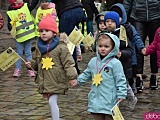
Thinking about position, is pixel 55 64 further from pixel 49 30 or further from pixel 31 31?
pixel 31 31

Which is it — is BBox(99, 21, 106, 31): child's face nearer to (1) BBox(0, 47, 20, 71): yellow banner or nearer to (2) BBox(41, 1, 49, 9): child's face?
(1) BBox(0, 47, 20, 71): yellow banner

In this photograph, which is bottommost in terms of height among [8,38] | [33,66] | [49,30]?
[8,38]

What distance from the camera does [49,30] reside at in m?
6.16

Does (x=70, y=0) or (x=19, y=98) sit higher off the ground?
(x=70, y=0)

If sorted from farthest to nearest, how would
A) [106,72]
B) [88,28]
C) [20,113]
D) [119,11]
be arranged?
1. [88,28]
2. [119,11]
3. [20,113]
4. [106,72]

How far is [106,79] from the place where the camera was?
5.37 meters

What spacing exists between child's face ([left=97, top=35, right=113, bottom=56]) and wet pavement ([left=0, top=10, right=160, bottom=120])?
1553 millimetres

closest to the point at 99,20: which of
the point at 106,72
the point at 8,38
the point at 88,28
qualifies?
the point at 106,72

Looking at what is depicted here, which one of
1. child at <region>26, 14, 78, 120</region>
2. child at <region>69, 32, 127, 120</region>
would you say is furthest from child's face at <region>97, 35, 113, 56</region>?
child at <region>26, 14, 78, 120</region>

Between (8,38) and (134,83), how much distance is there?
7.34 metres

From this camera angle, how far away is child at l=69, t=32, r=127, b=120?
5.32 meters

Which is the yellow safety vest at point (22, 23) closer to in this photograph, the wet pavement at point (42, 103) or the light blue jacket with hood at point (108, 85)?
the wet pavement at point (42, 103)

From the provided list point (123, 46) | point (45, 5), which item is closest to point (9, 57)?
point (123, 46)

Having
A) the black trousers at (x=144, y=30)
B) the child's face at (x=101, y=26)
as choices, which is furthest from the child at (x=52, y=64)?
the black trousers at (x=144, y=30)
